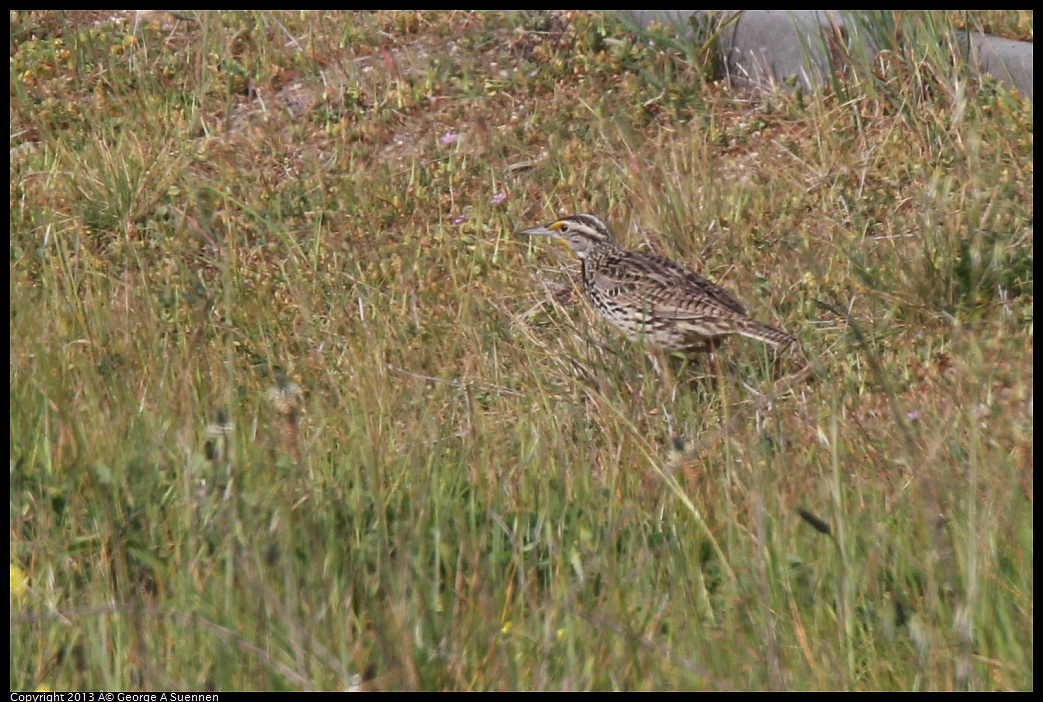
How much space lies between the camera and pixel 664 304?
611 centimetres

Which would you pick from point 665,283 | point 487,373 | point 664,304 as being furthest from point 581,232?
point 487,373

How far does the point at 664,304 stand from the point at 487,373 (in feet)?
3.16

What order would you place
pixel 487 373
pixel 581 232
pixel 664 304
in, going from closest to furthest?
1. pixel 487 373
2. pixel 664 304
3. pixel 581 232

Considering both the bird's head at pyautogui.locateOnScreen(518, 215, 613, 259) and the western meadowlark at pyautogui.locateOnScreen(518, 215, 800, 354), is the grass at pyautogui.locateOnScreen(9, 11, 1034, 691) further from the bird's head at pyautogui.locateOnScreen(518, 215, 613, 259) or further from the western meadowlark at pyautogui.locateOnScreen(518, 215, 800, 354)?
the bird's head at pyautogui.locateOnScreen(518, 215, 613, 259)

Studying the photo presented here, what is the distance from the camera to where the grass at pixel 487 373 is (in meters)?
3.11

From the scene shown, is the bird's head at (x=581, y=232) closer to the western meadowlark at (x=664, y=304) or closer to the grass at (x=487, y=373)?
the western meadowlark at (x=664, y=304)

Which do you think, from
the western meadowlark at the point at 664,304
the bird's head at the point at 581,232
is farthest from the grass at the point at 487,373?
the bird's head at the point at 581,232

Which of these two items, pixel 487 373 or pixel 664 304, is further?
pixel 664 304

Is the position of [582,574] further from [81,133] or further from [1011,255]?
[81,133]

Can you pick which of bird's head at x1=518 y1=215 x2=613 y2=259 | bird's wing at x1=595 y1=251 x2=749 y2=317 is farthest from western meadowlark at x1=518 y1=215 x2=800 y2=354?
bird's head at x1=518 y1=215 x2=613 y2=259

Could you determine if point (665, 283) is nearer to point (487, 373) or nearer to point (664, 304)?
point (664, 304)

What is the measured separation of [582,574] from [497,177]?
4584 millimetres

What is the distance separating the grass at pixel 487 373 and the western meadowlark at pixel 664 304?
0.13m

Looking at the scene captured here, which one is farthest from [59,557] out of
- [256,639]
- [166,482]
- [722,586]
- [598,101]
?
[598,101]
